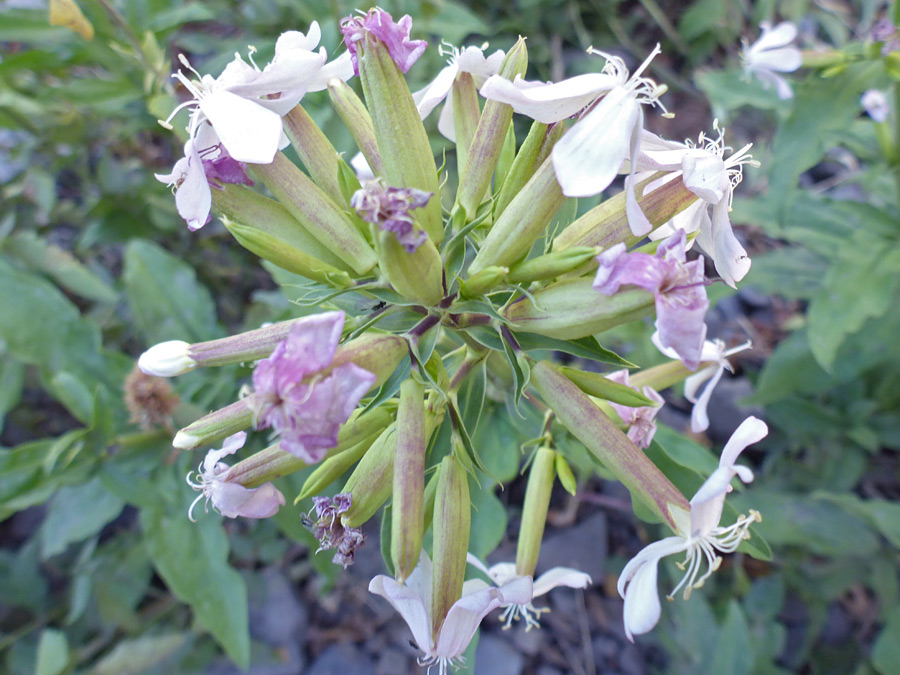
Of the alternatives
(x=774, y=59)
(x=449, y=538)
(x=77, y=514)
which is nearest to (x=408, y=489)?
(x=449, y=538)

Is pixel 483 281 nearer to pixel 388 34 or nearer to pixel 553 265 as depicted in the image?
pixel 553 265

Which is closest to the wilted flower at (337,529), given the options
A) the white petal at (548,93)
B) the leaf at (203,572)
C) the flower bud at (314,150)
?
the flower bud at (314,150)

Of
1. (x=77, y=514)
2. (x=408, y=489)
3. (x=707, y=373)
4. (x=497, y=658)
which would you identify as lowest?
(x=497, y=658)

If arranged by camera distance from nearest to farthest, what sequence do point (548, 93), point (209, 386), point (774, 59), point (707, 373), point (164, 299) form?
point (548, 93)
point (707, 373)
point (209, 386)
point (164, 299)
point (774, 59)

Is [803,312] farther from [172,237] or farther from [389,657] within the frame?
[172,237]

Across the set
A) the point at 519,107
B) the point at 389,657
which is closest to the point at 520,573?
the point at 519,107

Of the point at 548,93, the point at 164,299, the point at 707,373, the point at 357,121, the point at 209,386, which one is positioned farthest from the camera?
the point at 164,299
